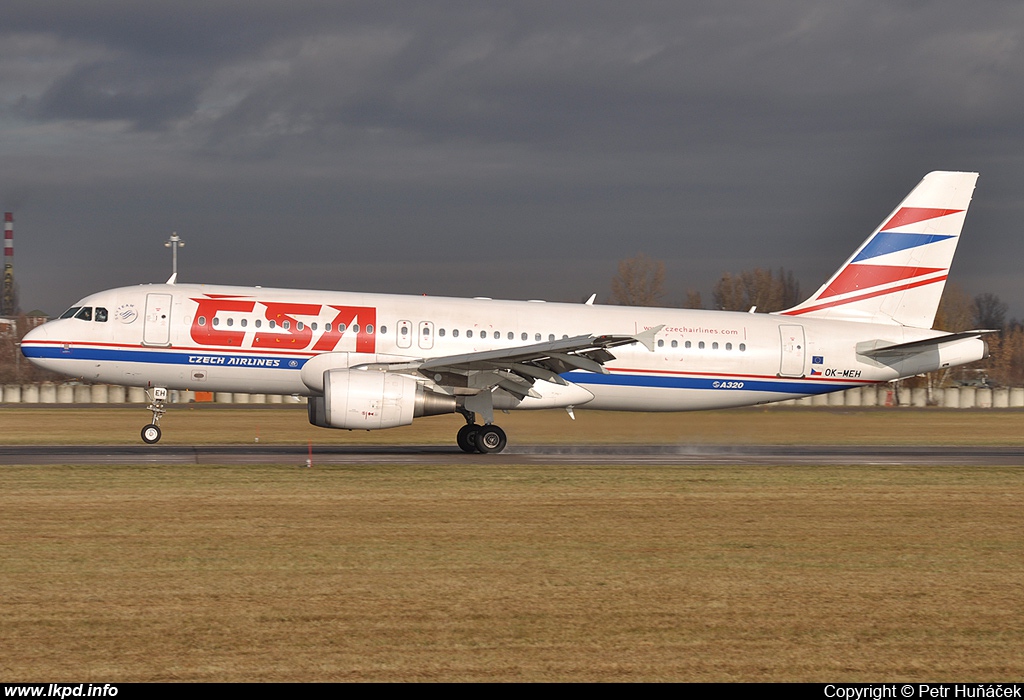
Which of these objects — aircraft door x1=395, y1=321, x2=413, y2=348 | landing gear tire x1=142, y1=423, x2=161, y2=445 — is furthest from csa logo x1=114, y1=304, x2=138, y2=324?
aircraft door x1=395, y1=321, x2=413, y2=348

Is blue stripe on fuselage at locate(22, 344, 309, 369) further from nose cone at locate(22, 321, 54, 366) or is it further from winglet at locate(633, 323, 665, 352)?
winglet at locate(633, 323, 665, 352)

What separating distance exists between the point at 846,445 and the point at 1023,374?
116417 mm

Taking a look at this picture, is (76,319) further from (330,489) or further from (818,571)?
(818,571)

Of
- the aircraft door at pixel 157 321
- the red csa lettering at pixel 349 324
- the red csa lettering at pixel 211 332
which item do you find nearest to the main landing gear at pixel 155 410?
the aircraft door at pixel 157 321

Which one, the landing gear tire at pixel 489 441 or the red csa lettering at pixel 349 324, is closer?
the red csa lettering at pixel 349 324

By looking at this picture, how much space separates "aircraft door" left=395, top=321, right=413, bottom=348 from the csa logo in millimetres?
6568

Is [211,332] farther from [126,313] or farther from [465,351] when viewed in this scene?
[465,351]

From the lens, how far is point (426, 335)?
27.5 m

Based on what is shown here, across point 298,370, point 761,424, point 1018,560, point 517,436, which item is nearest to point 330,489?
point 298,370

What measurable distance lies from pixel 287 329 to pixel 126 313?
413cm

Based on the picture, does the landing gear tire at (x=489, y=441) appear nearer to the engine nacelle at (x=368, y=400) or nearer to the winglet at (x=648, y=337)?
the engine nacelle at (x=368, y=400)

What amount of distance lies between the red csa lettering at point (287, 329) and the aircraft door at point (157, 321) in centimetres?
226

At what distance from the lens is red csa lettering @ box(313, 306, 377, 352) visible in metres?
26.8

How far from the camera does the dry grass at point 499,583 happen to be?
27.7 ft
